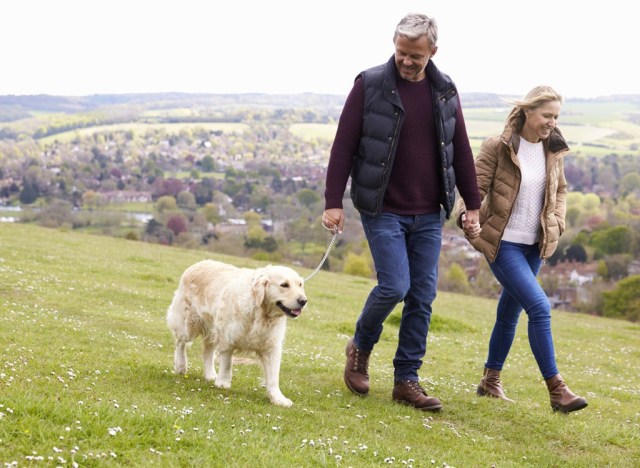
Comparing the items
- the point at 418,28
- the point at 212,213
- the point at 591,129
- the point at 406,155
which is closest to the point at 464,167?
the point at 406,155

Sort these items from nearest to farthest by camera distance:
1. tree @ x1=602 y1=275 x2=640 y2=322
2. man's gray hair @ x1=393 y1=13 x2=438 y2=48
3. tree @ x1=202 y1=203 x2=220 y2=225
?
man's gray hair @ x1=393 y1=13 x2=438 y2=48, tree @ x1=602 y1=275 x2=640 y2=322, tree @ x1=202 y1=203 x2=220 y2=225

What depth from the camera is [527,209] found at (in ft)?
27.2

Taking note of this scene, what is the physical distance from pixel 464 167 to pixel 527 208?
94 cm

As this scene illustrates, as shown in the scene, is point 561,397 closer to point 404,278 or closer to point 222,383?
point 404,278

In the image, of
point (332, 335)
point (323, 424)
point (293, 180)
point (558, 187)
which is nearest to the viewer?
point (323, 424)

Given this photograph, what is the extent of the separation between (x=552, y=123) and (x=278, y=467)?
16.5 ft

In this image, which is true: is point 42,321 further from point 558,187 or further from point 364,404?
point 558,187

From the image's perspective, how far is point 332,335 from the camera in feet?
49.5

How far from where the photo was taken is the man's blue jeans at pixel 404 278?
7668 mm

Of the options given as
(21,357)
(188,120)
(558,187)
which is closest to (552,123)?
(558,187)

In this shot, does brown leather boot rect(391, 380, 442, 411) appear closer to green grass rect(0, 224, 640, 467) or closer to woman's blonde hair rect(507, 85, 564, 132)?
green grass rect(0, 224, 640, 467)

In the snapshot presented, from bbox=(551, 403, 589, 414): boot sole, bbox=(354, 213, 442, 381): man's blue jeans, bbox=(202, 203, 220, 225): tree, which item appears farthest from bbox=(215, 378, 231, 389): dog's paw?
bbox=(202, 203, 220, 225): tree

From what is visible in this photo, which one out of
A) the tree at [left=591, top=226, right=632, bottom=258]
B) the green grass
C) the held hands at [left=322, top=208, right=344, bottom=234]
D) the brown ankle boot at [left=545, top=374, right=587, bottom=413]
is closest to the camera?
the green grass

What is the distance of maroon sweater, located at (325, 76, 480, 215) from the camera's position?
7.64 meters
